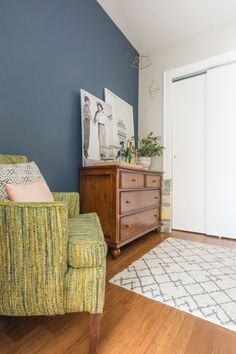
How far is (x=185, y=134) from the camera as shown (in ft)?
9.77

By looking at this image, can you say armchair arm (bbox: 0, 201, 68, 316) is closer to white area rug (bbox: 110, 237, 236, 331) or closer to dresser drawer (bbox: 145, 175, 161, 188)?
white area rug (bbox: 110, 237, 236, 331)

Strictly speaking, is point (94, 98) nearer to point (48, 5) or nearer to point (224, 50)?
point (48, 5)

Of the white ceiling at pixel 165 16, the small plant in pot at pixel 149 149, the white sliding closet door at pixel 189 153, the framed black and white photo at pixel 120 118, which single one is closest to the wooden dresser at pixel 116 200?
the small plant in pot at pixel 149 149

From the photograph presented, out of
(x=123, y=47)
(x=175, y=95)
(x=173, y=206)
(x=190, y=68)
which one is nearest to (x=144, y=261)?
(x=173, y=206)

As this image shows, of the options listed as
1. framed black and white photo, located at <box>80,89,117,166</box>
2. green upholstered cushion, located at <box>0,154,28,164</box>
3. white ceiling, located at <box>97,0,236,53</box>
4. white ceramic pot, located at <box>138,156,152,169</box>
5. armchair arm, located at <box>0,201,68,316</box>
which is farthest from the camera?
white ceramic pot, located at <box>138,156,152,169</box>

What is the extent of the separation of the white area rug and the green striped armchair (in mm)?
627

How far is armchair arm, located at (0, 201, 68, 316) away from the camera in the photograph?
0.78m

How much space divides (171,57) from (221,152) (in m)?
1.66

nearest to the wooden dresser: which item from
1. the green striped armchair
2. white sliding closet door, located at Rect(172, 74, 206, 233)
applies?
white sliding closet door, located at Rect(172, 74, 206, 233)

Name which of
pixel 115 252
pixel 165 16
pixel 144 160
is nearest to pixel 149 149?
pixel 144 160

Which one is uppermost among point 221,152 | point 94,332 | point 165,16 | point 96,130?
point 165,16

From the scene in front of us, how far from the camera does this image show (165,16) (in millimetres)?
2582

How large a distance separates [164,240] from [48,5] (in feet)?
9.00

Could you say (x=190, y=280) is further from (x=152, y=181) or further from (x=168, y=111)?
(x=168, y=111)
